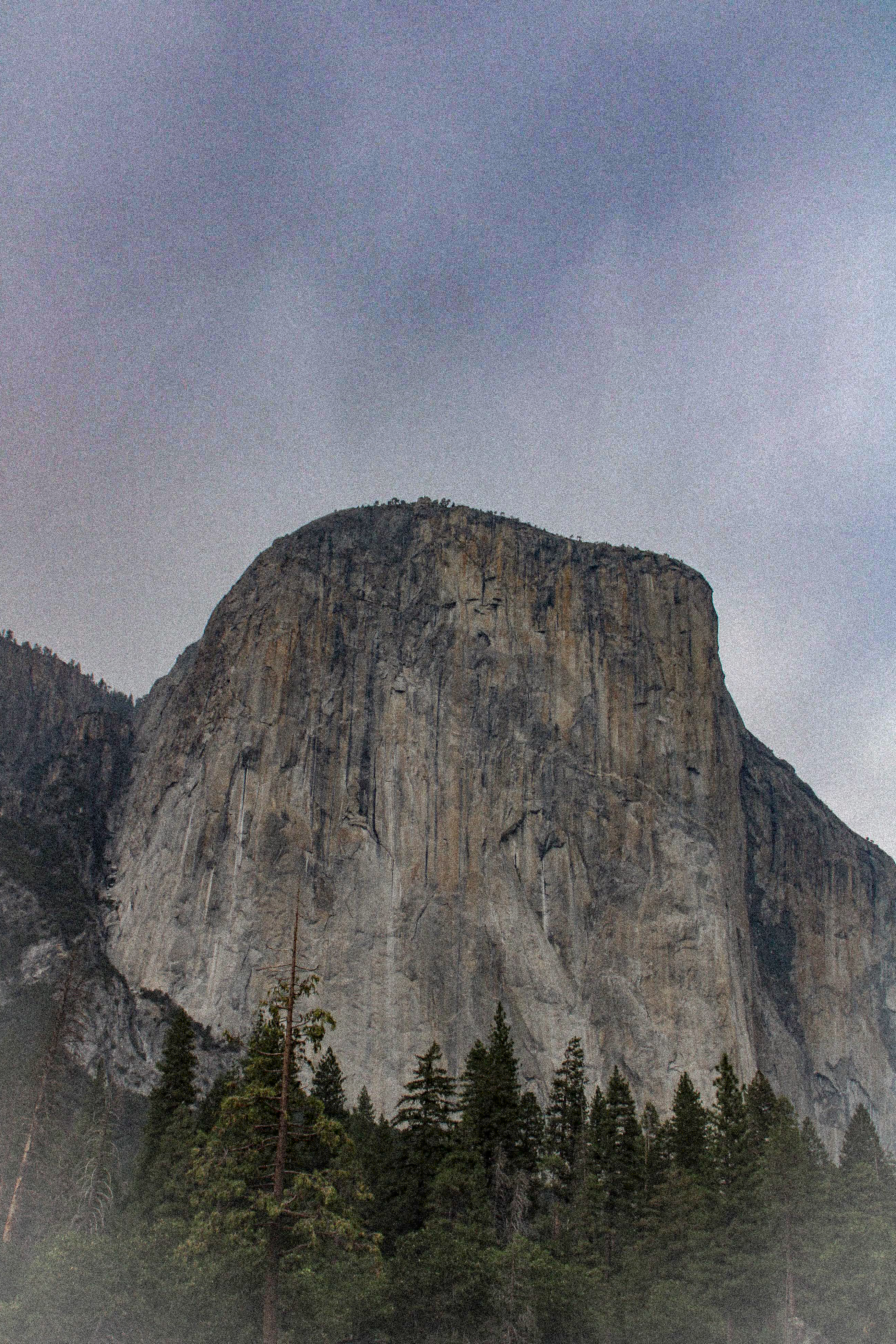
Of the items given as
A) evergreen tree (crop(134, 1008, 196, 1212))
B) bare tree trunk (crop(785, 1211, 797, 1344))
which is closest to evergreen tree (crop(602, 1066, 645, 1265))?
bare tree trunk (crop(785, 1211, 797, 1344))

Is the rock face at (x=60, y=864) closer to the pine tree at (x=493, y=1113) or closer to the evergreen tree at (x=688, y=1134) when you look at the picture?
the pine tree at (x=493, y=1113)

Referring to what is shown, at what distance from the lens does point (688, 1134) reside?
4825 centimetres

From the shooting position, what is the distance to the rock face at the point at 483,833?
8962cm

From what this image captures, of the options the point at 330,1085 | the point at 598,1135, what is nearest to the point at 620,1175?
the point at 598,1135

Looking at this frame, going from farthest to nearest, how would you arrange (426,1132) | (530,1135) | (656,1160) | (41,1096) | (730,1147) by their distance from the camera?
(530,1135) < (656,1160) < (730,1147) < (426,1132) < (41,1096)

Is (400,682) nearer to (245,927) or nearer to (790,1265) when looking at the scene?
(245,927)

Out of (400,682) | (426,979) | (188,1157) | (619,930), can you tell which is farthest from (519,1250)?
(400,682)

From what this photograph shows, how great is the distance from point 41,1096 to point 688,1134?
966 inches

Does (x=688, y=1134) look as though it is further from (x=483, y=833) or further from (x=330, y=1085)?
(x=483, y=833)

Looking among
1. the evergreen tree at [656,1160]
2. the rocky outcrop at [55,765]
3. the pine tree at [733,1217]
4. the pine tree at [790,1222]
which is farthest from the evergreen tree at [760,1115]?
the rocky outcrop at [55,765]

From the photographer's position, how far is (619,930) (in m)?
94.4

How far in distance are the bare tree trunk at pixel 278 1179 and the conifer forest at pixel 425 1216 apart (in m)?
0.07

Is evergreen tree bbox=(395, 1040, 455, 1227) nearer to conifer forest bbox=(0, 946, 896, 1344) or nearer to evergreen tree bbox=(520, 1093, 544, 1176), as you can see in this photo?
conifer forest bbox=(0, 946, 896, 1344)

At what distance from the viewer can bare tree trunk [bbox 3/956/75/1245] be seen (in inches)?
1437
